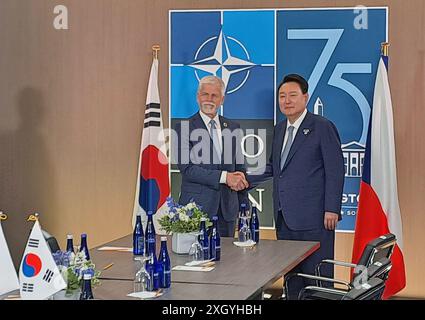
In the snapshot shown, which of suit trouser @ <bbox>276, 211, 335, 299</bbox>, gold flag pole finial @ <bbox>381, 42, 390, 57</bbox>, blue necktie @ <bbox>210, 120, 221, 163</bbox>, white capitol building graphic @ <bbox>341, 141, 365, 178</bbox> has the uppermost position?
gold flag pole finial @ <bbox>381, 42, 390, 57</bbox>

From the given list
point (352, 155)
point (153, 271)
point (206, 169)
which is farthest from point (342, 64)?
point (153, 271)

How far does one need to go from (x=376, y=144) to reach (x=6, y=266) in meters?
3.76

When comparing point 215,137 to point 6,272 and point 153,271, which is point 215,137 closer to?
point 153,271

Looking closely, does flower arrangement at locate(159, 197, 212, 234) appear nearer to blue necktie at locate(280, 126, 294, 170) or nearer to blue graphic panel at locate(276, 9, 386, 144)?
blue necktie at locate(280, 126, 294, 170)

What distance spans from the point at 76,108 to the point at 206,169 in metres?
1.44

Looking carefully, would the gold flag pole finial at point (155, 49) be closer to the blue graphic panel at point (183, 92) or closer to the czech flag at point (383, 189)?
the blue graphic panel at point (183, 92)

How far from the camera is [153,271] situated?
3760mm

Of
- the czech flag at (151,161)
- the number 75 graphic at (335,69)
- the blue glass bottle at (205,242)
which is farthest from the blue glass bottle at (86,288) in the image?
the number 75 graphic at (335,69)

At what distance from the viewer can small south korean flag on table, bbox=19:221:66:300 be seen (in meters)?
3.15

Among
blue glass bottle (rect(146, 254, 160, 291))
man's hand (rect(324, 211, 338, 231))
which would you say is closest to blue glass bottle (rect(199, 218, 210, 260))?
blue glass bottle (rect(146, 254, 160, 291))

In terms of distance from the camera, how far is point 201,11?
22.3 ft

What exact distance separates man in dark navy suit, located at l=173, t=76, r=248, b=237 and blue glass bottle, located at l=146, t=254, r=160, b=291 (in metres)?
2.80
